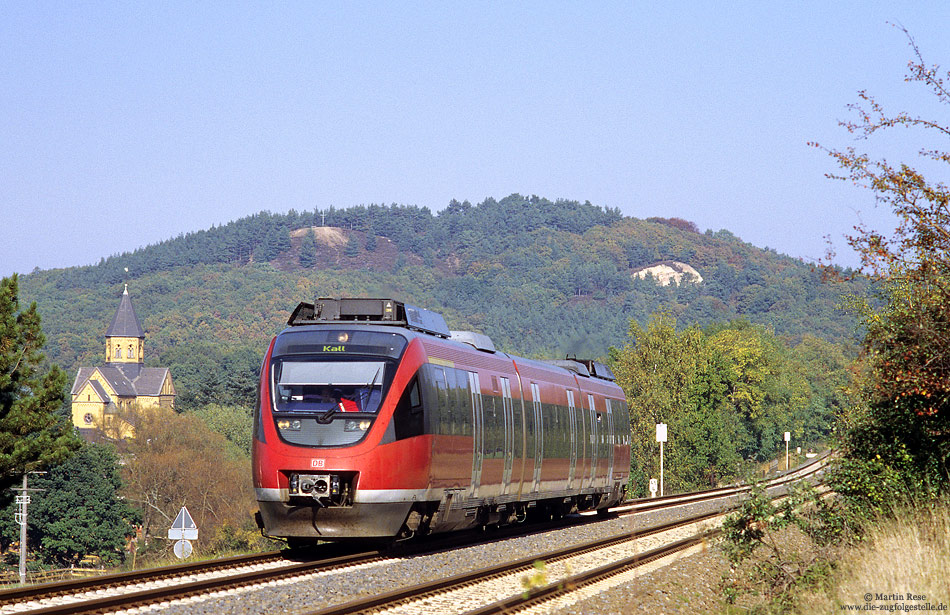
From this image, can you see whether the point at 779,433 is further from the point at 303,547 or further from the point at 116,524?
the point at 303,547

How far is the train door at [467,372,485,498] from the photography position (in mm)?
20906

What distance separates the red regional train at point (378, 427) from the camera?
17.1 metres

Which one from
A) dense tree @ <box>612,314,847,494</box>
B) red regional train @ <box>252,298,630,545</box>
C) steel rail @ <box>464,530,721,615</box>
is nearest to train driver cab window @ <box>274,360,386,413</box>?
red regional train @ <box>252,298,630,545</box>

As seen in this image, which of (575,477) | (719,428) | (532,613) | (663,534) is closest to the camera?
(532,613)

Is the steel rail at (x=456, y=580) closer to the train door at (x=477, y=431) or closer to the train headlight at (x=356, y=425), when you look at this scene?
the train door at (x=477, y=431)

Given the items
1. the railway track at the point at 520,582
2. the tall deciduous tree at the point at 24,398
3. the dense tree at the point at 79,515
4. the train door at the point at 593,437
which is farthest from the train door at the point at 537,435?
the dense tree at the point at 79,515

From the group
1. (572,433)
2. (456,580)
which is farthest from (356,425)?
(572,433)

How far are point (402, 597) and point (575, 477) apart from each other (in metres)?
15.6

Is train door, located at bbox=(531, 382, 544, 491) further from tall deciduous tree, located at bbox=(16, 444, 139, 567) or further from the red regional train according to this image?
tall deciduous tree, located at bbox=(16, 444, 139, 567)

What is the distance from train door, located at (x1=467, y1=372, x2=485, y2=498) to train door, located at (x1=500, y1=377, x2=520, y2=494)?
4.98 ft

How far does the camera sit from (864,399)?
16875 mm

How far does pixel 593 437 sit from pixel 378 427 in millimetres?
14138

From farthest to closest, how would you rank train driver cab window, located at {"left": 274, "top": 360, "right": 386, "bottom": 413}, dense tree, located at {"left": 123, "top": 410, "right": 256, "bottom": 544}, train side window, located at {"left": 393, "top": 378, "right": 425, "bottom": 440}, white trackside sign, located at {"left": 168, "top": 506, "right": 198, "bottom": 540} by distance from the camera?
dense tree, located at {"left": 123, "top": 410, "right": 256, "bottom": 544}, white trackside sign, located at {"left": 168, "top": 506, "right": 198, "bottom": 540}, train side window, located at {"left": 393, "top": 378, "right": 425, "bottom": 440}, train driver cab window, located at {"left": 274, "top": 360, "right": 386, "bottom": 413}

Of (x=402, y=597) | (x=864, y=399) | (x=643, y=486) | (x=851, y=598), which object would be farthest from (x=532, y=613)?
(x=643, y=486)
